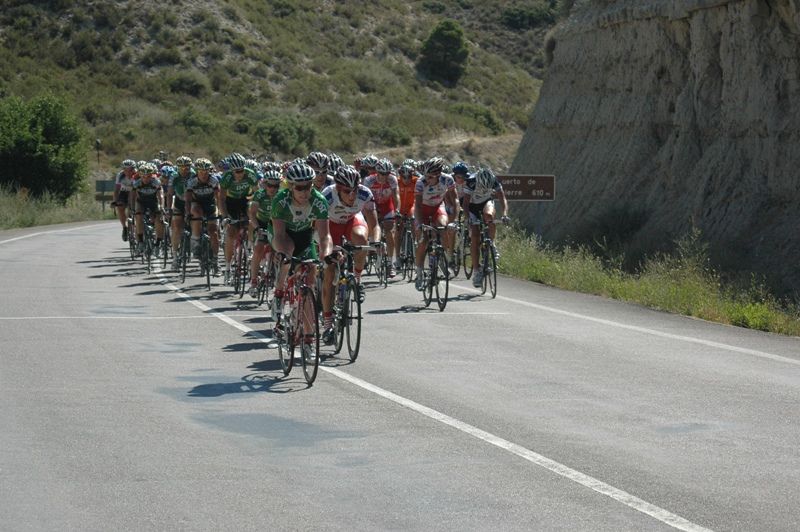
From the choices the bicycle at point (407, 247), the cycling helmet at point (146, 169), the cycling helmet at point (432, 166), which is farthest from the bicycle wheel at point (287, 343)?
the cycling helmet at point (146, 169)

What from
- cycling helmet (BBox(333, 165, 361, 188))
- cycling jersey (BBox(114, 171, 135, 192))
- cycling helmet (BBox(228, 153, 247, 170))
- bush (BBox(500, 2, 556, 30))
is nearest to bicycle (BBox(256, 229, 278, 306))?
cycling helmet (BBox(228, 153, 247, 170))

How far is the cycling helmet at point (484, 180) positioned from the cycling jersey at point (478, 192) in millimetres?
59

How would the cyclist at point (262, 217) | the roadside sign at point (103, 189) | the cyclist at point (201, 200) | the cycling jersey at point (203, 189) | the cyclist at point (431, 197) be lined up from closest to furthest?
the cyclist at point (262, 217) < the cyclist at point (431, 197) < the cyclist at point (201, 200) < the cycling jersey at point (203, 189) < the roadside sign at point (103, 189)

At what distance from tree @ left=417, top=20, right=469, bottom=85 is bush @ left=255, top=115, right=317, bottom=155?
1960 cm

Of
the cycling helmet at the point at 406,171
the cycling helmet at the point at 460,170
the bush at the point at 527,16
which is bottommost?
the cycling helmet at the point at 406,171

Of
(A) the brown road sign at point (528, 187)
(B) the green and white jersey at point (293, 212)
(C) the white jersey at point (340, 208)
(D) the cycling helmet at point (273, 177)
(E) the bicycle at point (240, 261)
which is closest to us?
(B) the green and white jersey at point (293, 212)

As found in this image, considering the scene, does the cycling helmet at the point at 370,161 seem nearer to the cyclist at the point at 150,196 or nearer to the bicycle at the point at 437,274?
the bicycle at the point at 437,274

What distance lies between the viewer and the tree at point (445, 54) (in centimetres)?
9656

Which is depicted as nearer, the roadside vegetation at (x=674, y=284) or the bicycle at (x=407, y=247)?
the roadside vegetation at (x=674, y=284)

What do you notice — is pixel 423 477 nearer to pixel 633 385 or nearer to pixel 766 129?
pixel 633 385

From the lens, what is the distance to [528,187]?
29.8m

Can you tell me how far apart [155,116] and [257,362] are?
68294 mm

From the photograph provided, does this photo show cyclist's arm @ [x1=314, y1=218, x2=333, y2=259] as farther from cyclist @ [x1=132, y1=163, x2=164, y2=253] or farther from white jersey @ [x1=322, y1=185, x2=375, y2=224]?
cyclist @ [x1=132, y1=163, x2=164, y2=253]

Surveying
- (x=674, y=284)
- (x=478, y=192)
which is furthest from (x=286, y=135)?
(x=674, y=284)
